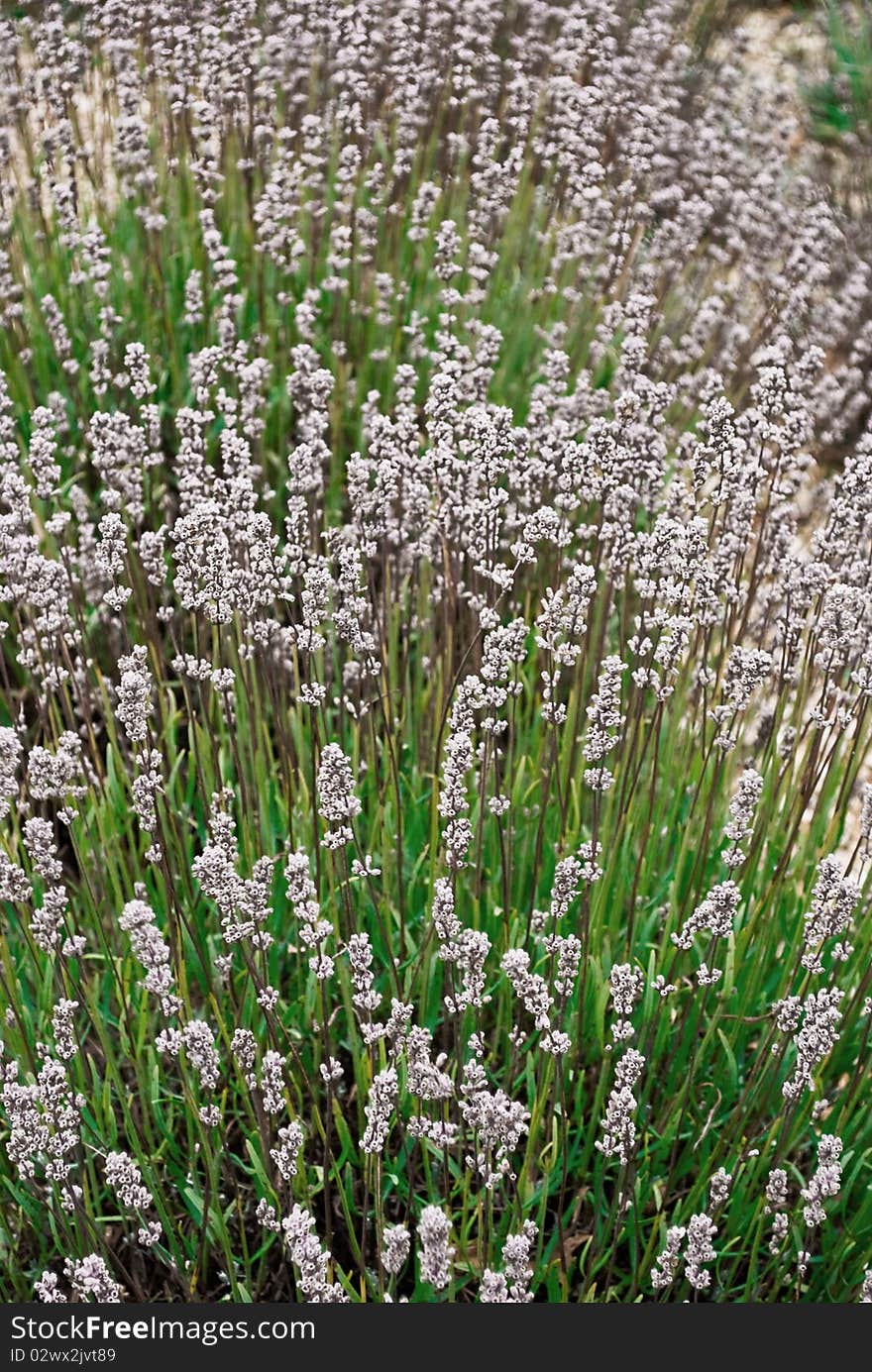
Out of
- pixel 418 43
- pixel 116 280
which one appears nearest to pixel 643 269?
pixel 418 43

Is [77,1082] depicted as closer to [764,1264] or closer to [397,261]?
[764,1264]

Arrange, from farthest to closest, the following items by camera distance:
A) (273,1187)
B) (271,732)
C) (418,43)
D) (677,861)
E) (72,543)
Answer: (418,43)
(72,543)
(271,732)
(677,861)
(273,1187)

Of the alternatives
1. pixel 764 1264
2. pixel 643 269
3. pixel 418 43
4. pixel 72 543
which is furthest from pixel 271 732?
pixel 418 43

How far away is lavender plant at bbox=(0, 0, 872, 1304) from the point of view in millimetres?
2715

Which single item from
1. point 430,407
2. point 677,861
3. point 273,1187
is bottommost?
point 273,1187

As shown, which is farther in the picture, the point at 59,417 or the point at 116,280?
the point at 116,280

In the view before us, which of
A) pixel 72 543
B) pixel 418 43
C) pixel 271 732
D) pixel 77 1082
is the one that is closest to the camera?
pixel 77 1082

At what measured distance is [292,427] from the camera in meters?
5.39

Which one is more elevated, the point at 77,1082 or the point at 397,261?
the point at 397,261

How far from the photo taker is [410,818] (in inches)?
153

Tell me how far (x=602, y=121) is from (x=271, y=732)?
10.1 ft

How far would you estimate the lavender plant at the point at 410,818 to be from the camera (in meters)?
2.71

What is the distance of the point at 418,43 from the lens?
532 centimetres

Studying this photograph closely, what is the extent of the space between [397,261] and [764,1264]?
4.07m
